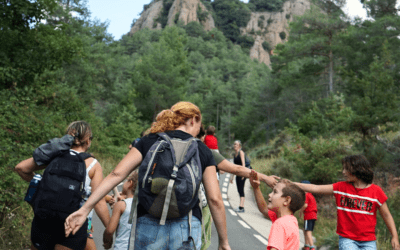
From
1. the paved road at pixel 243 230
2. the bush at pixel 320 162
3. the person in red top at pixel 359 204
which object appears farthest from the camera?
the bush at pixel 320 162

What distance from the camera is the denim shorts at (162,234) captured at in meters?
2.54

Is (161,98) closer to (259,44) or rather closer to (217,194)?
Result: (217,194)

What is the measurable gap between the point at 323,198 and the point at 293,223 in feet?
33.5

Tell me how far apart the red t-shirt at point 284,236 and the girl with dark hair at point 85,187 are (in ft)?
4.48

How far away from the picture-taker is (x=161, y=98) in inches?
1586

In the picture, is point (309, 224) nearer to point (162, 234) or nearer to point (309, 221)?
point (309, 221)

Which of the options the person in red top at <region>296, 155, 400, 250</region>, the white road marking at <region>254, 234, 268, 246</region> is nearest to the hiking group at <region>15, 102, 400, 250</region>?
the person in red top at <region>296, 155, 400, 250</region>

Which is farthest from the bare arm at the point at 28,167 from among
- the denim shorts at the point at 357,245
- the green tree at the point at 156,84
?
the green tree at the point at 156,84

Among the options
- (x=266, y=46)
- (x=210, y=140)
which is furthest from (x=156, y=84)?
(x=266, y=46)

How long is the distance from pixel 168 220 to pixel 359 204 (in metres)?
2.47

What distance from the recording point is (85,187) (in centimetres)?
318

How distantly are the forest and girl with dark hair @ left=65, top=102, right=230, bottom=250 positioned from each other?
3.52 metres

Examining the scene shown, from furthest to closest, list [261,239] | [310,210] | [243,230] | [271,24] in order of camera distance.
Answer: [271,24] < [243,230] < [261,239] < [310,210]

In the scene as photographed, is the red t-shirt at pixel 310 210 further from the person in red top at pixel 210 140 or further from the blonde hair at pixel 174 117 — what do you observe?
the blonde hair at pixel 174 117
